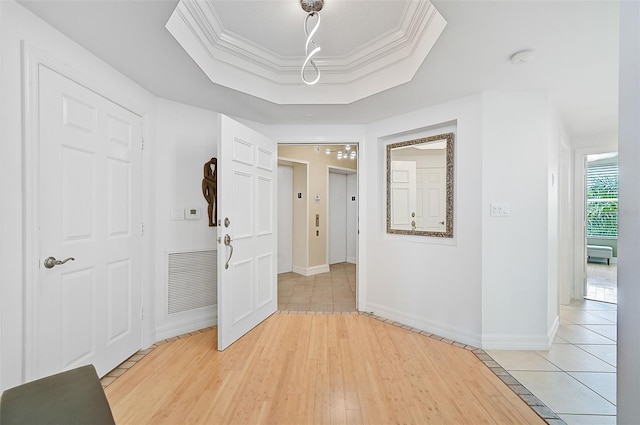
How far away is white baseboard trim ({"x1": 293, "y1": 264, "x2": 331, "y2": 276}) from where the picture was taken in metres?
4.99

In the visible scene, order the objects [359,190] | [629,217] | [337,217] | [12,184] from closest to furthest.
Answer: [629,217]
[12,184]
[359,190]
[337,217]

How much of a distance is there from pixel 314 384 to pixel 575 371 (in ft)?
6.29

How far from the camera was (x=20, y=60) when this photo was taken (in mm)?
1406

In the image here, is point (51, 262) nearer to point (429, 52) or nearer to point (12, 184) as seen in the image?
point (12, 184)

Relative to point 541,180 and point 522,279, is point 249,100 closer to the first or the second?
point 541,180

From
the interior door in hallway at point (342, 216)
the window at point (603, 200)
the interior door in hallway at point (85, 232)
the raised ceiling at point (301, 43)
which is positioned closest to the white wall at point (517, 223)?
the raised ceiling at point (301, 43)

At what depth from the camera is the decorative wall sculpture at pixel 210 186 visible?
8.73ft

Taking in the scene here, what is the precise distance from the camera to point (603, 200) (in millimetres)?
6309

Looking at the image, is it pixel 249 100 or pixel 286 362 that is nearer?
pixel 286 362

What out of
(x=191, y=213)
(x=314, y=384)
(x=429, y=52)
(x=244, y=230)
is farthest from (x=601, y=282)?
(x=191, y=213)

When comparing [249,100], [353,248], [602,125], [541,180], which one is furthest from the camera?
[353,248]

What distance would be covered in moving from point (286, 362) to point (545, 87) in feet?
9.98

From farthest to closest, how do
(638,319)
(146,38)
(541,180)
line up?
(541,180) < (146,38) < (638,319)

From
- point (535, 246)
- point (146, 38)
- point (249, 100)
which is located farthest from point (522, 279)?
point (146, 38)
